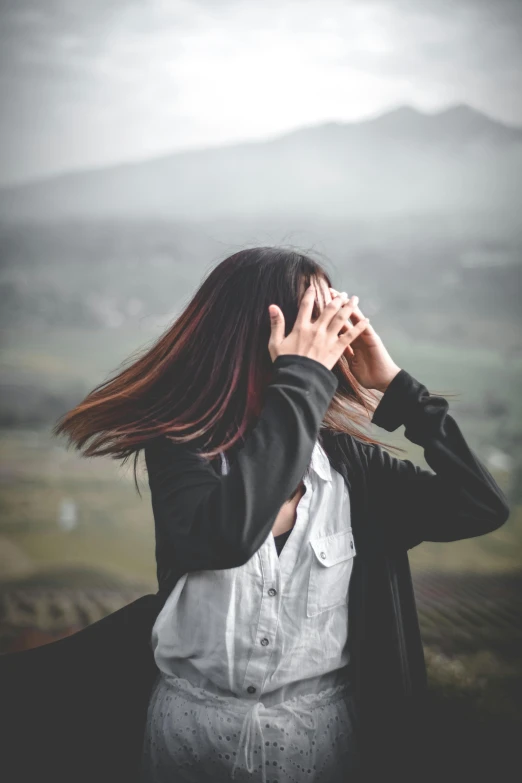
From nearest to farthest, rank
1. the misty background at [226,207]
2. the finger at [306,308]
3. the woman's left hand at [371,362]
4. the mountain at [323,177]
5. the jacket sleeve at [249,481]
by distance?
the jacket sleeve at [249,481] < the finger at [306,308] < the woman's left hand at [371,362] < the misty background at [226,207] < the mountain at [323,177]

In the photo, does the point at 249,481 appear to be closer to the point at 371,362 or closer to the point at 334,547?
the point at 334,547

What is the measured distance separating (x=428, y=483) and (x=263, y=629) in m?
0.28

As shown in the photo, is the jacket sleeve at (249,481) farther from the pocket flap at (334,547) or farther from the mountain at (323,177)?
the mountain at (323,177)

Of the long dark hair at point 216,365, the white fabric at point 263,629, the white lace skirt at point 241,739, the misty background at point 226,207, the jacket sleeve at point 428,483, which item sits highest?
the misty background at point 226,207

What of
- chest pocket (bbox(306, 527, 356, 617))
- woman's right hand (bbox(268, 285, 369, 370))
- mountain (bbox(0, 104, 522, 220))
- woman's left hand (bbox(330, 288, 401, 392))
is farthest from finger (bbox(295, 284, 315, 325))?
mountain (bbox(0, 104, 522, 220))

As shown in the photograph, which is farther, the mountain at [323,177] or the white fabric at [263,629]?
the mountain at [323,177]

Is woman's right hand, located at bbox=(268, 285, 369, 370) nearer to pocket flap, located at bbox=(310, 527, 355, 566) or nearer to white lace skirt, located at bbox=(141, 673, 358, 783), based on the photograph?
pocket flap, located at bbox=(310, 527, 355, 566)

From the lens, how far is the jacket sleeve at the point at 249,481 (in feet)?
2.36

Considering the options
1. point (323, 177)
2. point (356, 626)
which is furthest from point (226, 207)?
point (356, 626)

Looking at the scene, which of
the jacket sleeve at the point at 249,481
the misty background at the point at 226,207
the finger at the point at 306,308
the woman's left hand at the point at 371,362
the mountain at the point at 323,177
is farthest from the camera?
the mountain at the point at 323,177

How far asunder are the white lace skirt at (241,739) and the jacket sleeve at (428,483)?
0.23m

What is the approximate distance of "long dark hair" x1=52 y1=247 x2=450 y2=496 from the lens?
0.84 metres

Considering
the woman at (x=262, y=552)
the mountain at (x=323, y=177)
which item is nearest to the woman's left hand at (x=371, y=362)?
the woman at (x=262, y=552)

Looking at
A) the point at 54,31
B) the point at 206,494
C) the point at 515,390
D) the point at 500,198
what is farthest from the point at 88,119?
the point at 206,494
